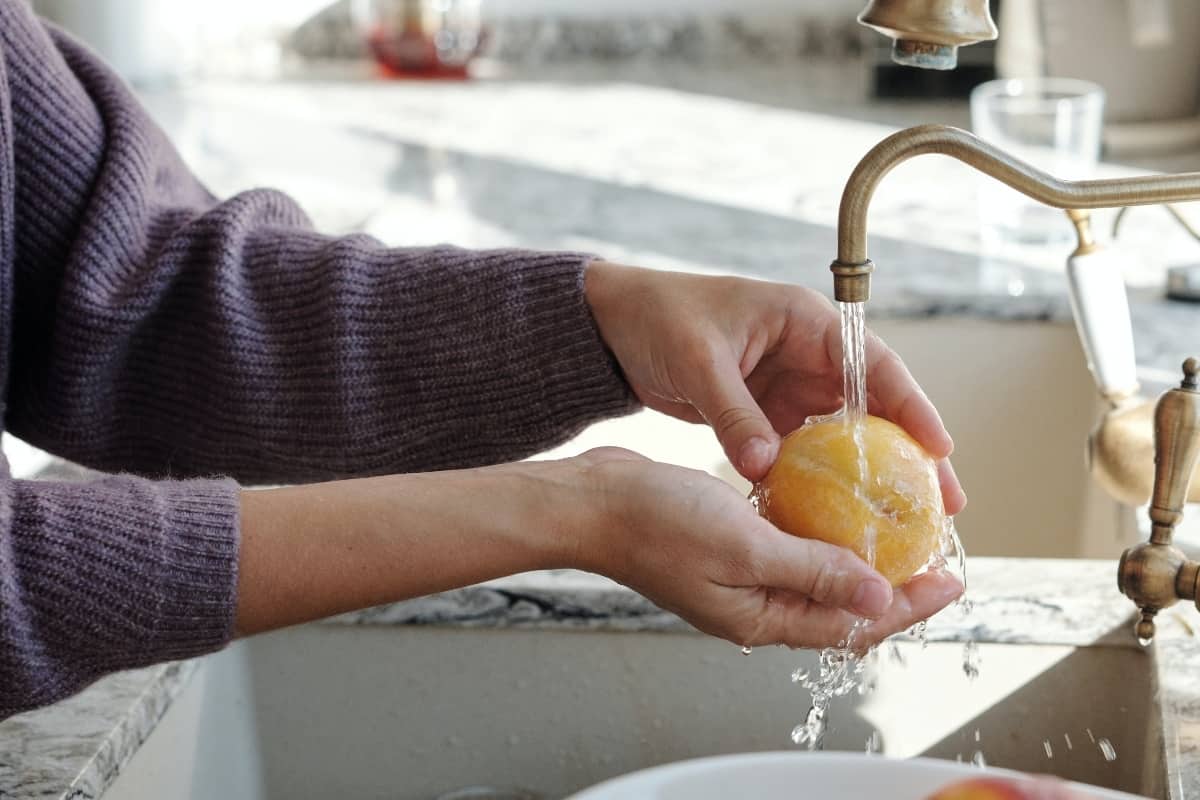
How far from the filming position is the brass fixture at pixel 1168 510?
2.76 feet

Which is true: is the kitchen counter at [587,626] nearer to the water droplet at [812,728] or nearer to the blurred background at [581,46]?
the water droplet at [812,728]

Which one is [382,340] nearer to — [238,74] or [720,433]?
[720,433]

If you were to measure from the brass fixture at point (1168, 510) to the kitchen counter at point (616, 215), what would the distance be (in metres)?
0.10

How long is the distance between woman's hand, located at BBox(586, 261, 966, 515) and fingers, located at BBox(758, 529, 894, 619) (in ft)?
0.38

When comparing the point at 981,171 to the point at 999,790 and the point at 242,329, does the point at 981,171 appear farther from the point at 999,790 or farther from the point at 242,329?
the point at 242,329

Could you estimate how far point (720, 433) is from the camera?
95cm

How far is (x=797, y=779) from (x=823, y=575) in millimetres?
137

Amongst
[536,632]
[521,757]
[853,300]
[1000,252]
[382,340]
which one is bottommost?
[521,757]

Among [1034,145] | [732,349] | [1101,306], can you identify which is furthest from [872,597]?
[1034,145]

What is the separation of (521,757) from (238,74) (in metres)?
2.02

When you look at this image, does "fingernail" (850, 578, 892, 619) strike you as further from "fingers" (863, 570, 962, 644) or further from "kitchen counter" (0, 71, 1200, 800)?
"kitchen counter" (0, 71, 1200, 800)

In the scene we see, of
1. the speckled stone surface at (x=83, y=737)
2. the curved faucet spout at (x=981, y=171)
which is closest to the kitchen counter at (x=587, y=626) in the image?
the speckled stone surface at (x=83, y=737)

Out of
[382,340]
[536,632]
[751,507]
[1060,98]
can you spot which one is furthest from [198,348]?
[1060,98]

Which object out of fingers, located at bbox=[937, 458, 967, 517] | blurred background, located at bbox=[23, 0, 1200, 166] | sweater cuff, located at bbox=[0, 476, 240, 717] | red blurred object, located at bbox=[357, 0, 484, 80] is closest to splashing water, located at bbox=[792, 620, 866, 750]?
fingers, located at bbox=[937, 458, 967, 517]
